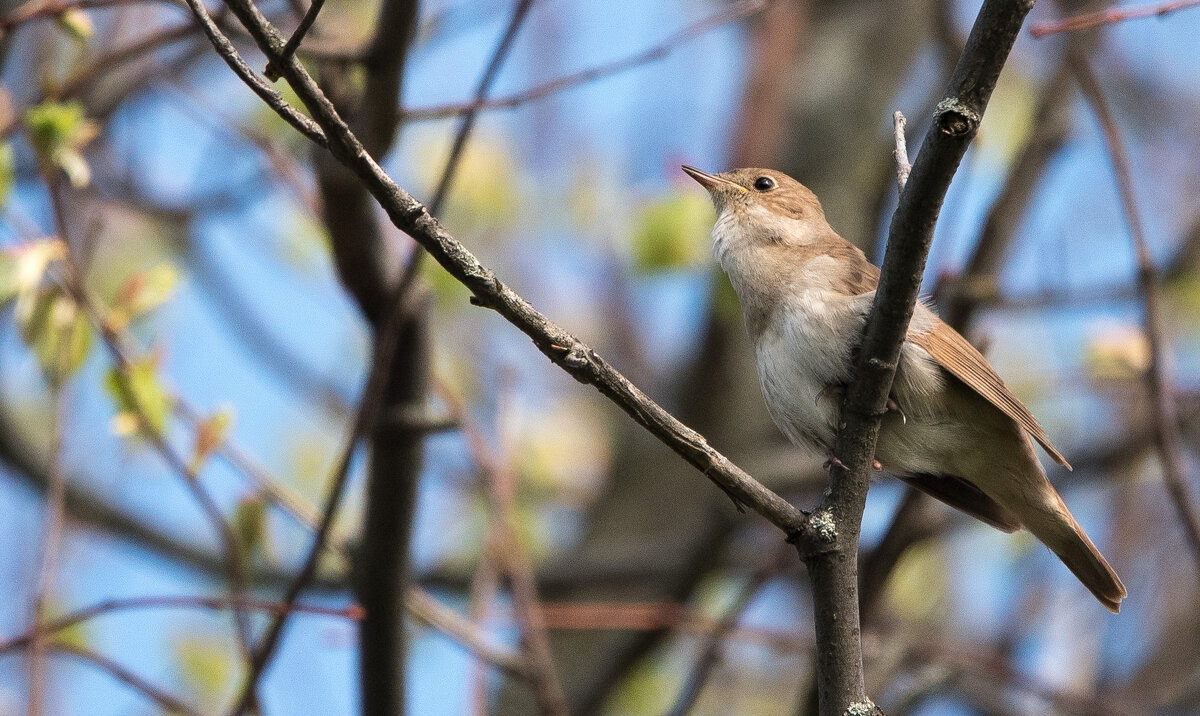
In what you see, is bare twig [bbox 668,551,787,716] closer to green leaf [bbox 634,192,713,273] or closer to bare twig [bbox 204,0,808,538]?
green leaf [bbox 634,192,713,273]

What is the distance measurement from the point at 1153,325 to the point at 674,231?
1.98 m

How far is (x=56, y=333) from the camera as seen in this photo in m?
3.58

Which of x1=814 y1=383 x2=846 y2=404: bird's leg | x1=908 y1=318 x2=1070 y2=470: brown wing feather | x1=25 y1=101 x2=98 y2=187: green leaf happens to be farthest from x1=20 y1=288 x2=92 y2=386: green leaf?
x1=908 y1=318 x2=1070 y2=470: brown wing feather

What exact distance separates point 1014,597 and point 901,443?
4064 mm

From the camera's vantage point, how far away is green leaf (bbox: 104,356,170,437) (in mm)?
3523

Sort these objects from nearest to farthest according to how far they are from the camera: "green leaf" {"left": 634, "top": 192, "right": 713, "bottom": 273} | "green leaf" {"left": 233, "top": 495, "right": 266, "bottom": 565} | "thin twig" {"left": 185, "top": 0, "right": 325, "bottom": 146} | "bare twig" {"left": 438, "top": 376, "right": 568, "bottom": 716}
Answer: "thin twig" {"left": 185, "top": 0, "right": 325, "bottom": 146} < "green leaf" {"left": 233, "top": 495, "right": 266, "bottom": 565} < "bare twig" {"left": 438, "top": 376, "right": 568, "bottom": 716} < "green leaf" {"left": 634, "top": 192, "right": 713, "bottom": 273}

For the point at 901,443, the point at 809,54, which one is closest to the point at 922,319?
the point at 901,443

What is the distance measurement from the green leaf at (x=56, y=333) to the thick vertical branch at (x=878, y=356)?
2475 millimetres

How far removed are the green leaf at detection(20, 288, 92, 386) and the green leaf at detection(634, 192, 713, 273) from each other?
241 centimetres

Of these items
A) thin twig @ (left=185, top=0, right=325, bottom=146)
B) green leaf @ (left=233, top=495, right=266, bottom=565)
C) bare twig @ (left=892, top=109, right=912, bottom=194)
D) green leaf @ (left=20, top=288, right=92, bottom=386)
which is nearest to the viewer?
thin twig @ (left=185, top=0, right=325, bottom=146)

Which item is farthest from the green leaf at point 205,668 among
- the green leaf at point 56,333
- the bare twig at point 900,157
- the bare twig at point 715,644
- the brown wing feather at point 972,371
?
the bare twig at point 900,157

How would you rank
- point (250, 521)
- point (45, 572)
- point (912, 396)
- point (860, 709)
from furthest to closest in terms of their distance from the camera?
point (250, 521) → point (912, 396) → point (45, 572) → point (860, 709)

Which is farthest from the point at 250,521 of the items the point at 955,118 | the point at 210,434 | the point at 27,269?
the point at 955,118

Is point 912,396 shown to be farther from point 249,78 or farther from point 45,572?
point 45,572
